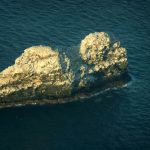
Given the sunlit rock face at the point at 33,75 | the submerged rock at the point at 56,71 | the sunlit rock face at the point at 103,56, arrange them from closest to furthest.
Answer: the sunlit rock face at the point at 33,75, the submerged rock at the point at 56,71, the sunlit rock face at the point at 103,56

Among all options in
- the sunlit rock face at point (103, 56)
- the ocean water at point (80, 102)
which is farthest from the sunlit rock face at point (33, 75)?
the sunlit rock face at point (103, 56)

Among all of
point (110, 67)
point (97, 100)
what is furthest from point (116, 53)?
point (97, 100)

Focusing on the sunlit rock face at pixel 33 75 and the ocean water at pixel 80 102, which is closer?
the ocean water at pixel 80 102

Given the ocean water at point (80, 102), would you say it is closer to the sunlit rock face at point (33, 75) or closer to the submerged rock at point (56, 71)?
the submerged rock at point (56, 71)

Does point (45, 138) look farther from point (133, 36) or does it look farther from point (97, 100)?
point (133, 36)

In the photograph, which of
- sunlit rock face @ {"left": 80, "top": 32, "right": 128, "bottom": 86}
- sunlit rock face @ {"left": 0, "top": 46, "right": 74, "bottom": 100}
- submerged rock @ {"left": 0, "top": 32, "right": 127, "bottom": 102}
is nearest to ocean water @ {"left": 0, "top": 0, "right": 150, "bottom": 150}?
submerged rock @ {"left": 0, "top": 32, "right": 127, "bottom": 102}

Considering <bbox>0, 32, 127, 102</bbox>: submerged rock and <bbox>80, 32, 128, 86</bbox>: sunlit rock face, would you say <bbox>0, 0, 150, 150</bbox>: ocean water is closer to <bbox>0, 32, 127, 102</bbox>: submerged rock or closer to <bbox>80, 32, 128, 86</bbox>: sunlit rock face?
<bbox>0, 32, 127, 102</bbox>: submerged rock

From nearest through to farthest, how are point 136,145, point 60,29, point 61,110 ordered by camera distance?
point 136,145, point 61,110, point 60,29

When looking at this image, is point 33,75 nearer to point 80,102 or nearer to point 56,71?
point 56,71
